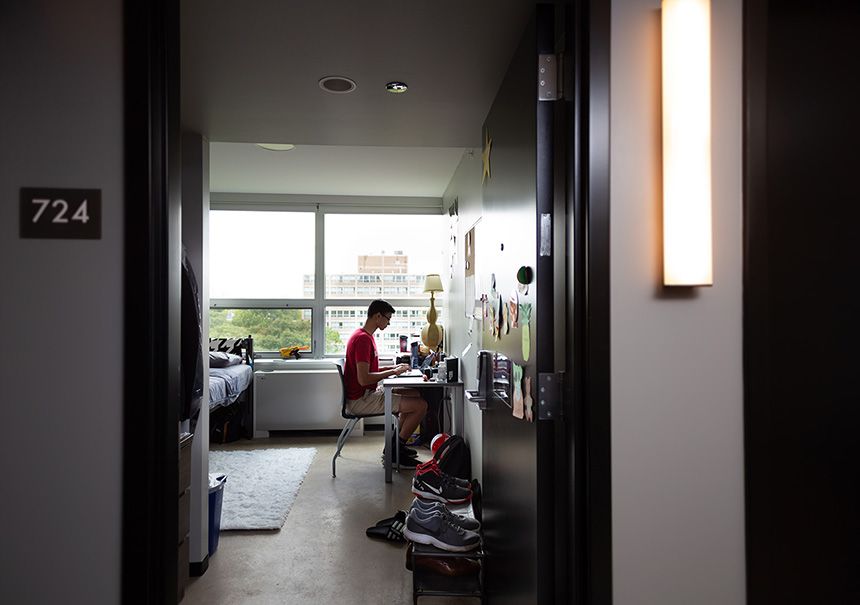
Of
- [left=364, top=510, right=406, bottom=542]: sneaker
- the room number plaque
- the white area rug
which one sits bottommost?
the white area rug

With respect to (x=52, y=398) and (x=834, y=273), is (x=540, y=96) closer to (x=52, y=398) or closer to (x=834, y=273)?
(x=834, y=273)

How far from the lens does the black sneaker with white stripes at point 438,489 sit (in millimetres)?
2658

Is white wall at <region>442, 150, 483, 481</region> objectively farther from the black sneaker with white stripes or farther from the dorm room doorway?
the dorm room doorway

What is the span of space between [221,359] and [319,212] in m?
1.86

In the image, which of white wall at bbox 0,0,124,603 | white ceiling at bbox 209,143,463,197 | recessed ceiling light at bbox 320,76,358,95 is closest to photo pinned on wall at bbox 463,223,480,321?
white ceiling at bbox 209,143,463,197

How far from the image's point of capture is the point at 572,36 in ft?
3.62

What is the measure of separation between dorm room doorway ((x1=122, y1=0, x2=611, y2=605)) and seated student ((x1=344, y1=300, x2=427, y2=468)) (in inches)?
115

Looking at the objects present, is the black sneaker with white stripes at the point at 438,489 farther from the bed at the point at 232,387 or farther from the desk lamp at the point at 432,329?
the bed at the point at 232,387

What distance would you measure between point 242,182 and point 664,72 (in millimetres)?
4597

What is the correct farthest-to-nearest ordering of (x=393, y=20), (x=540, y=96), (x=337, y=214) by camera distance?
(x=337, y=214)
(x=393, y=20)
(x=540, y=96)

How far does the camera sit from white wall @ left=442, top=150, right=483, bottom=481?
327 cm

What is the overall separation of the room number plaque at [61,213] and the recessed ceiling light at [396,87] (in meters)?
1.21

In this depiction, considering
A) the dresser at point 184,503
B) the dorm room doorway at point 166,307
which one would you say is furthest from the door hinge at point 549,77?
the dresser at point 184,503

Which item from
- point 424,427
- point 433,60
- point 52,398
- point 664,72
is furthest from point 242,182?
point 664,72
